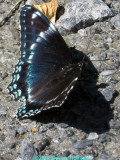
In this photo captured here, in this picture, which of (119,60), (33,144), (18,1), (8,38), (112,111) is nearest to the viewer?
(33,144)

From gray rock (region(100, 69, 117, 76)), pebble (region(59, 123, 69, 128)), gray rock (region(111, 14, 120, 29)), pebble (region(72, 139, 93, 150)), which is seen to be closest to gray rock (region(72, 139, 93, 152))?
pebble (region(72, 139, 93, 150))

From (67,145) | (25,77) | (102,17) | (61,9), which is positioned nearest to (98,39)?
(102,17)

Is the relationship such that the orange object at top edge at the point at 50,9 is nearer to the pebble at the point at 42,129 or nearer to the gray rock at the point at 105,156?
the pebble at the point at 42,129

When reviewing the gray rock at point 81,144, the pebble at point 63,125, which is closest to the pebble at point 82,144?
the gray rock at point 81,144

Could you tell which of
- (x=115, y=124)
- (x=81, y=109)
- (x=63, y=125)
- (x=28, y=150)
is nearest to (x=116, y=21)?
(x=81, y=109)

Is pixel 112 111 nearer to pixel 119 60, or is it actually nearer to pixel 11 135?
pixel 119 60

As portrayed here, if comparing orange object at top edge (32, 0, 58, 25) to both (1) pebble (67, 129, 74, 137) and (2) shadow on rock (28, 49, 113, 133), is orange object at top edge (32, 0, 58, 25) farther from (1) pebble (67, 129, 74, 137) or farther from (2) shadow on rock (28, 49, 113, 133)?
(1) pebble (67, 129, 74, 137)

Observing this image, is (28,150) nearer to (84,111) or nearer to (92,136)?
(92,136)
